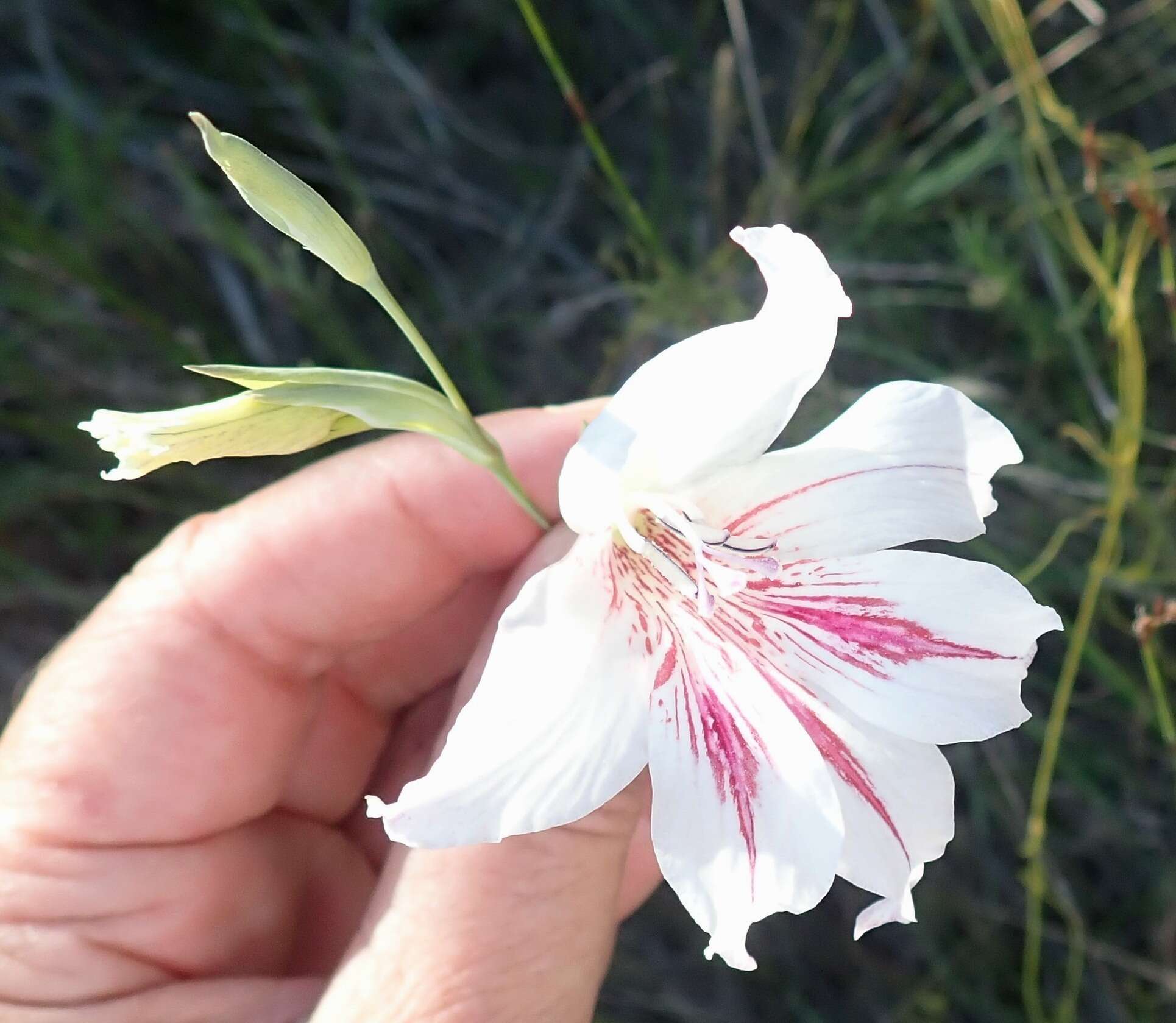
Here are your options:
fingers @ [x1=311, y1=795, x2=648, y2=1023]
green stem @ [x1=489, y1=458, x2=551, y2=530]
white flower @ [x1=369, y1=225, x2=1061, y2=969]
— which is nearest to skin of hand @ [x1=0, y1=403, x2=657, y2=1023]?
fingers @ [x1=311, y1=795, x2=648, y2=1023]

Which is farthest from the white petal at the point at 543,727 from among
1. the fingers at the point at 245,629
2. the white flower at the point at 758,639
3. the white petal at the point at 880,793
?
the fingers at the point at 245,629

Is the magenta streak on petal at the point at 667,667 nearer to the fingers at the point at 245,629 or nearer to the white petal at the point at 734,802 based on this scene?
the white petal at the point at 734,802

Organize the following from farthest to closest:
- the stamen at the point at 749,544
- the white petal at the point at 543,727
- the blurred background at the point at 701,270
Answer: the blurred background at the point at 701,270 → the stamen at the point at 749,544 → the white petal at the point at 543,727

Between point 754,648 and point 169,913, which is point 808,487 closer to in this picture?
point 754,648

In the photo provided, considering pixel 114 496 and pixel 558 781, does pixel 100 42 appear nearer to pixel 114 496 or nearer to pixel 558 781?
pixel 114 496

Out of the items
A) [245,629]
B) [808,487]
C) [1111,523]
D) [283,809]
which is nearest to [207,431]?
[808,487]

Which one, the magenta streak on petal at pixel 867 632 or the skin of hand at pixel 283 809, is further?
the skin of hand at pixel 283 809
